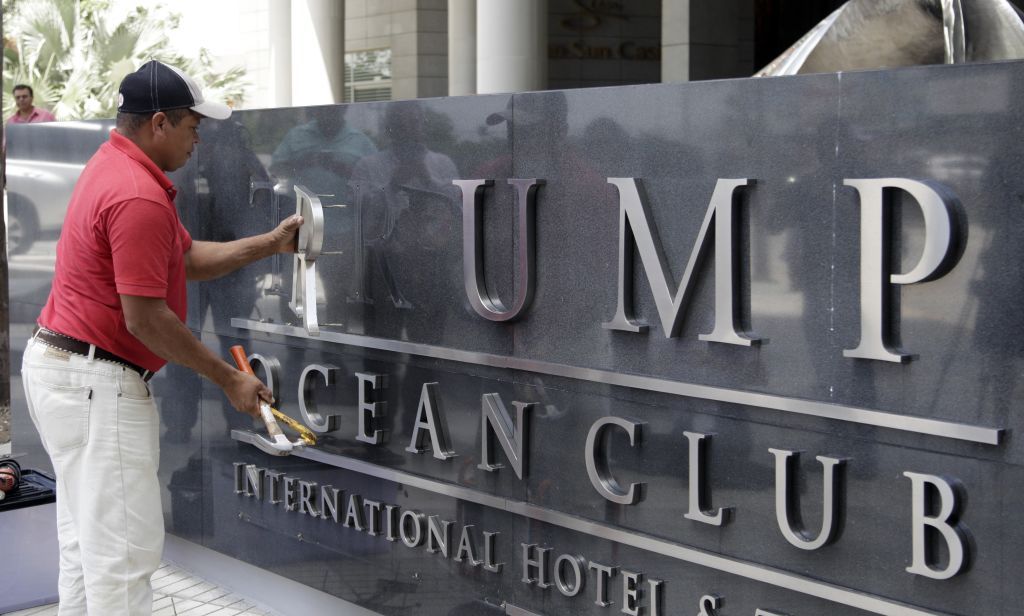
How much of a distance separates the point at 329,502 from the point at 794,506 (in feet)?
7.58

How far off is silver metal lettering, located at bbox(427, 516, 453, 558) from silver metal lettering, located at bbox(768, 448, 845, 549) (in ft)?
4.95

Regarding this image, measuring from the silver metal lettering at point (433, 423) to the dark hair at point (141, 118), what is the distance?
49.8 inches

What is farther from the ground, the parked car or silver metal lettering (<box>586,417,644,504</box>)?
the parked car

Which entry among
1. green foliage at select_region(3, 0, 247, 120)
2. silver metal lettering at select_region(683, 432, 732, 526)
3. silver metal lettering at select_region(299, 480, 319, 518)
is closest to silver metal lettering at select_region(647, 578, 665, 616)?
silver metal lettering at select_region(683, 432, 732, 526)

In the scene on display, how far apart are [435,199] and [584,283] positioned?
2.61ft

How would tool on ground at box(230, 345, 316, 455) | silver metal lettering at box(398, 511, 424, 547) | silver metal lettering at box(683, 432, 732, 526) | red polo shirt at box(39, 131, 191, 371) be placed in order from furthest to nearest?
silver metal lettering at box(398, 511, 424, 547)
tool on ground at box(230, 345, 316, 455)
red polo shirt at box(39, 131, 191, 371)
silver metal lettering at box(683, 432, 732, 526)

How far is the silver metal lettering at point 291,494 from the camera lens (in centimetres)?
516

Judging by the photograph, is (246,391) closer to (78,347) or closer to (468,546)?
(78,347)

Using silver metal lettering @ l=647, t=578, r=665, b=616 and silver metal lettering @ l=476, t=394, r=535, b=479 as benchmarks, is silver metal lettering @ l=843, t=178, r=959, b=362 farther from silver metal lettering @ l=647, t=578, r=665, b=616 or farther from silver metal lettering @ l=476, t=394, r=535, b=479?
silver metal lettering @ l=476, t=394, r=535, b=479

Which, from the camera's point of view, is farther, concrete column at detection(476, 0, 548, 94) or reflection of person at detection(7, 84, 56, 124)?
concrete column at detection(476, 0, 548, 94)

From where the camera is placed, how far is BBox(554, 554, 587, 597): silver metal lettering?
3.89 m

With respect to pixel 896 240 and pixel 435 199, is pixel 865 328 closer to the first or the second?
pixel 896 240

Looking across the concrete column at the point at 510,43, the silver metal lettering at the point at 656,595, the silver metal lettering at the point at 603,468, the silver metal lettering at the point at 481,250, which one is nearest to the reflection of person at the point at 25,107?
the concrete column at the point at 510,43

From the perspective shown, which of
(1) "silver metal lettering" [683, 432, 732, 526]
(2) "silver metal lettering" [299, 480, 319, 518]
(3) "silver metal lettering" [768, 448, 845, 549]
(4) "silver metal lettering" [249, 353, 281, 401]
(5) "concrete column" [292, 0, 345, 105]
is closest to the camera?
(3) "silver metal lettering" [768, 448, 845, 549]
